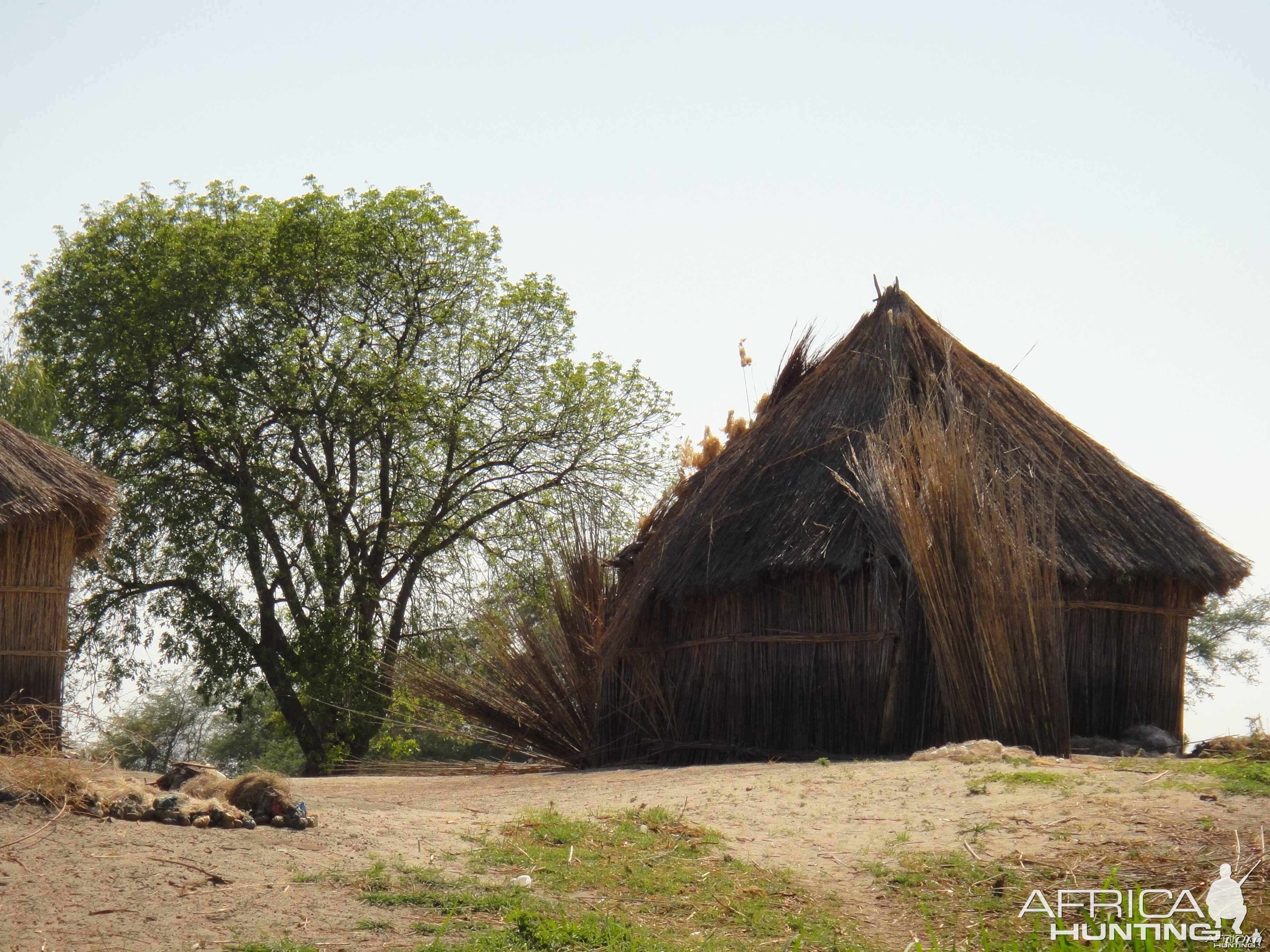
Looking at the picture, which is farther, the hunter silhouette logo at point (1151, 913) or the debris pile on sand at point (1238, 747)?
the debris pile on sand at point (1238, 747)

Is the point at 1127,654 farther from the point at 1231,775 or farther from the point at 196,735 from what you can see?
the point at 196,735

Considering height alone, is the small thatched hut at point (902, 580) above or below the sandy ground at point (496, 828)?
above

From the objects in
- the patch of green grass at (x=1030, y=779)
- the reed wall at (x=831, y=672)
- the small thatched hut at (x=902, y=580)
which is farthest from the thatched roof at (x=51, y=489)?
the patch of green grass at (x=1030, y=779)

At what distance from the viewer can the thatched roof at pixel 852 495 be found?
8414mm

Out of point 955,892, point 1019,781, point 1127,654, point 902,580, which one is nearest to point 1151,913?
point 955,892

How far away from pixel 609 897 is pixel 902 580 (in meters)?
4.40

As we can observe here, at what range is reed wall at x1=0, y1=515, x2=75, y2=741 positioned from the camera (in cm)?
776

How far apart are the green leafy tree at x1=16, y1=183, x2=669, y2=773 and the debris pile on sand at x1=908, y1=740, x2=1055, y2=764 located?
373 inches

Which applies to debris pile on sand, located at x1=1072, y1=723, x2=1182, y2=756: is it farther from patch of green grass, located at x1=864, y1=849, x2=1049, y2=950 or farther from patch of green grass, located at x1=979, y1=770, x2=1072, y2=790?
patch of green grass, located at x1=864, y1=849, x2=1049, y2=950

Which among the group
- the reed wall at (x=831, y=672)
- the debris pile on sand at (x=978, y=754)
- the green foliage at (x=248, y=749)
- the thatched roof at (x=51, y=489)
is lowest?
the green foliage at (x=248, y=749)

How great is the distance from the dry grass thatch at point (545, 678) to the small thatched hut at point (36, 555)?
2.88 meters

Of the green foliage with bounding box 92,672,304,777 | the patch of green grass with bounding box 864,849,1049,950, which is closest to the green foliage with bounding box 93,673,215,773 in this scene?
the green foliage with bounding box 92,672,304,777

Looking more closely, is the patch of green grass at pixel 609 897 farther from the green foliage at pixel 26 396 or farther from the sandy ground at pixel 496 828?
the green foliage at pixel 26 396

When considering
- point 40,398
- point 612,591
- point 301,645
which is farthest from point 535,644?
point 40,398
